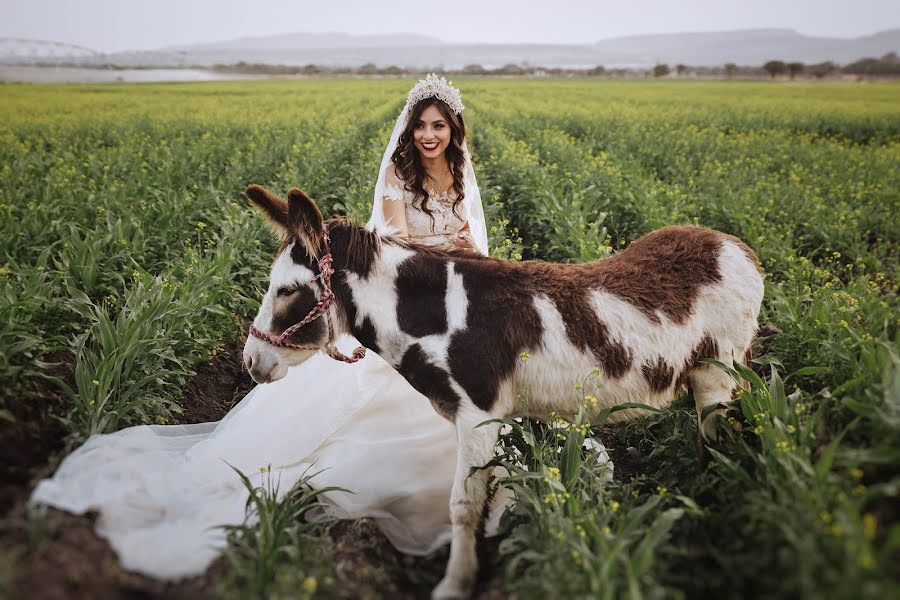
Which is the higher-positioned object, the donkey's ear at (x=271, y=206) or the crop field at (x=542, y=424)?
the donkey's ear at (x=271, y=206)

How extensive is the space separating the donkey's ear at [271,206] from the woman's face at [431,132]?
1.91 m

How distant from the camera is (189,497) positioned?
2922mm

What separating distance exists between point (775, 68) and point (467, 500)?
82.9m

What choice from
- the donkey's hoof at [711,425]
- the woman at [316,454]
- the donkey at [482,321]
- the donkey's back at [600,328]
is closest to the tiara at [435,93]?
the woman at [316,454]

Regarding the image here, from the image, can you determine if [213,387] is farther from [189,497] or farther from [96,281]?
[189,497]

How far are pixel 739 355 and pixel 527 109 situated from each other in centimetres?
2391

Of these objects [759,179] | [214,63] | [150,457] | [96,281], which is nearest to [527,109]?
[759,179]

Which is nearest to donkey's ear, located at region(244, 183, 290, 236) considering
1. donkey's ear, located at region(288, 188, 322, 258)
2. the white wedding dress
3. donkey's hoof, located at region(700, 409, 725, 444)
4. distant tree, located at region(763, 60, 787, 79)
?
donkey's ear, located at region(288, 188, 322, 258)

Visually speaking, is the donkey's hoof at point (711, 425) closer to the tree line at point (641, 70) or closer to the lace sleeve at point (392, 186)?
the lace sleeve at point (392, 186)

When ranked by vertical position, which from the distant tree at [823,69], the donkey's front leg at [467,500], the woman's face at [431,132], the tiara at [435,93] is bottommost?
the donkey's front leg at [467,500]

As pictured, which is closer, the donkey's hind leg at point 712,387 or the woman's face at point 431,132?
the donkey's hind leg at point 712,387

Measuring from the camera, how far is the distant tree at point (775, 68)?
6738 centimetres

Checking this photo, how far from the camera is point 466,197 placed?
4.78 m

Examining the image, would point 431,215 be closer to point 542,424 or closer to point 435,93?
point 435,93
